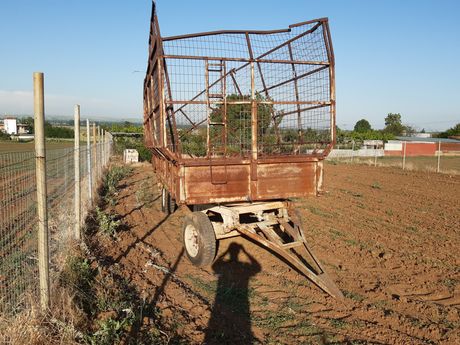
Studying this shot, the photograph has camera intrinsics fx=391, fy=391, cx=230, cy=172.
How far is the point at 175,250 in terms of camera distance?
6.68 metres

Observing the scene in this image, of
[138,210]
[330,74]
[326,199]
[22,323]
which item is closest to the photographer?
[22,323]

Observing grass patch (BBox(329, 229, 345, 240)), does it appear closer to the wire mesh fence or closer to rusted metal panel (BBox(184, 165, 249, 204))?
rusted metal panel (BBox(184, 165, 249, 204))

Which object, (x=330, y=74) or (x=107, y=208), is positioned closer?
(x=330, y=74)

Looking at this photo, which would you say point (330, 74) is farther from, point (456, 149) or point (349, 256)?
point (456, 149)

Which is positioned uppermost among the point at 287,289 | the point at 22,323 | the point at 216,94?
the point at 216,94

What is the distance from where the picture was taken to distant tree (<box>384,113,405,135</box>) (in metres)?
93.6

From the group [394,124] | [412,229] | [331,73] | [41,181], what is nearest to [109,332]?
[41,181]

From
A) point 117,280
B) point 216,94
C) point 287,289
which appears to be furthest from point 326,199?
point 117,280

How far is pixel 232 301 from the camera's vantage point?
471 centimetres

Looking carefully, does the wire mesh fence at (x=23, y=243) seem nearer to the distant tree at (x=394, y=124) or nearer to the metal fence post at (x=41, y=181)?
the metal fence post at (x=41, y=181)

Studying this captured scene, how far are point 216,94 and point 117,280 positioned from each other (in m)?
3.68

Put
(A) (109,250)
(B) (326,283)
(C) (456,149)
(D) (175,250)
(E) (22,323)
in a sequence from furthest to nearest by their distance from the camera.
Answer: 1. (C) (456,149)
2. (D) (175,250)
3. (A) (109,250)
4. (B) (326,283)
5. (E) (22,323)

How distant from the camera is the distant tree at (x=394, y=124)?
307 ft

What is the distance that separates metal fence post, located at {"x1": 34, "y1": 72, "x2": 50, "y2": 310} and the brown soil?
3.88 ft
